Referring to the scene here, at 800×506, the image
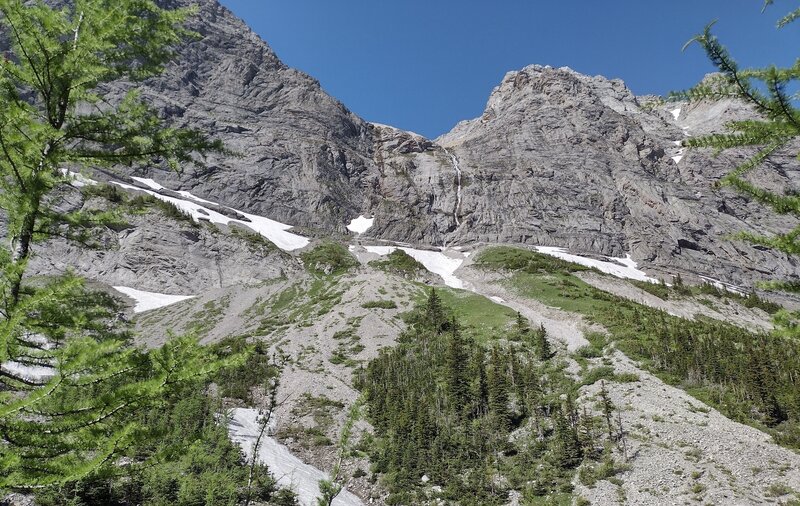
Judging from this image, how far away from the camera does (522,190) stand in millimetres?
152125

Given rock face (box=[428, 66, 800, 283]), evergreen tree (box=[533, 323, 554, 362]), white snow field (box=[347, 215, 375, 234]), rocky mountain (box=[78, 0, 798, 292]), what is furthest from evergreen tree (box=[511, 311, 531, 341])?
white snow field (box=[347, 215, 375, 234])

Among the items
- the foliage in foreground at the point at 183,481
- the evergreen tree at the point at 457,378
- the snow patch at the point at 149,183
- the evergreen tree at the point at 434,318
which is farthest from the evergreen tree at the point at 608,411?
the snow patch at the point at 149,183

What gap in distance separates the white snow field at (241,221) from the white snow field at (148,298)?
29249mm

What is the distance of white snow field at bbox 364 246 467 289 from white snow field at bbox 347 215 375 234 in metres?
17.7

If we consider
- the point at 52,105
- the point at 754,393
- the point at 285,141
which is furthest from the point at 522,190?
the point at 52,105

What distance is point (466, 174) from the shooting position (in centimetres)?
16250

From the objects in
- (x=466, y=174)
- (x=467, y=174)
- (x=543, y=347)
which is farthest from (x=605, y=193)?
(x=543, y=347)

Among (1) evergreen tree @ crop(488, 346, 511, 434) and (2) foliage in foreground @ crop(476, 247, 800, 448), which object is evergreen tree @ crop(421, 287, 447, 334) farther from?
(2) foliage in foreground @ crop(476, 247, 800, 448)

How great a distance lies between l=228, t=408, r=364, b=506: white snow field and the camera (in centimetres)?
2417

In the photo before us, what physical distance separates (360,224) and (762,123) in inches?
5544

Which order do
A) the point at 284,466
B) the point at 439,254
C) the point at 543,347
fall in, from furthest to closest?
1. the point at 439,254
2. the point at 543,347
3. the point at 284,466

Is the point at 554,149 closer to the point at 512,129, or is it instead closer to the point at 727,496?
the point at 512,129

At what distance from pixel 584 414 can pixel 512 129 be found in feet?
557

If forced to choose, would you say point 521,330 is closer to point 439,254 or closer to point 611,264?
point 439,254
